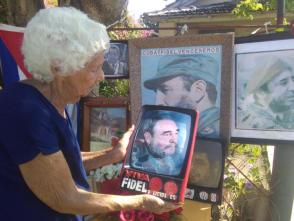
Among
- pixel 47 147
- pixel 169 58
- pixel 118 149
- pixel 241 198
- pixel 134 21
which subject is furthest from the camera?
pixel 134 21

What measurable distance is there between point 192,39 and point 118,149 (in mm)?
718

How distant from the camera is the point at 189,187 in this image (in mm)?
2256

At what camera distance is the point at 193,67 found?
7.44 ft

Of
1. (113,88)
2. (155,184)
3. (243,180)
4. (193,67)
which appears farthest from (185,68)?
(113,88)

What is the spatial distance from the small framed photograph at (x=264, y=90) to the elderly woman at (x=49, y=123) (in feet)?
2.89

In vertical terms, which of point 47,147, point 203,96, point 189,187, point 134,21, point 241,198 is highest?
point 134,21

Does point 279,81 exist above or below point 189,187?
above

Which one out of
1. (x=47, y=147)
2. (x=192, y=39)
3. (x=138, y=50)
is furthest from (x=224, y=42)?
(x=47, y=147)

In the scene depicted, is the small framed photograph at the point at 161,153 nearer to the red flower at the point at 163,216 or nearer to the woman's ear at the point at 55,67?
the red flower at the point at 163,216

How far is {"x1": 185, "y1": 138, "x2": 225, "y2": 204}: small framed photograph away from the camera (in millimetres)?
2203

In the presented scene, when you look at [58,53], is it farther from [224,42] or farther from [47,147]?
[224,42]

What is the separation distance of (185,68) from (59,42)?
0.97 meters

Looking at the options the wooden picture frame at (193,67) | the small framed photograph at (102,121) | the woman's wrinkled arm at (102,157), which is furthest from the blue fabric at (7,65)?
the woman's wrinkled arm at (102,157)

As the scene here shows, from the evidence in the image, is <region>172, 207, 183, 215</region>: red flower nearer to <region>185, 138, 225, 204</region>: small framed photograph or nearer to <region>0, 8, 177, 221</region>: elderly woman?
<region>185, 138, 225, 204</region>: small framed photograph
